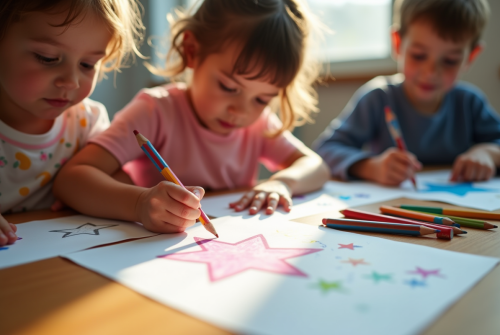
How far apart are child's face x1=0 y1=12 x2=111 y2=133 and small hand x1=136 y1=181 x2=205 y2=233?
25cm

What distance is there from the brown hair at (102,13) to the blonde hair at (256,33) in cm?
13

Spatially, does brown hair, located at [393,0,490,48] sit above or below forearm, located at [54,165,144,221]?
above

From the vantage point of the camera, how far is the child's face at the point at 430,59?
113cm

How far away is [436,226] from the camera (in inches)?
19.9

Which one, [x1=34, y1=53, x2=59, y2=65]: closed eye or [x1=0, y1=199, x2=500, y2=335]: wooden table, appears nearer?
[x1=0, y1=199, x2=500, y2=335]: wooden table

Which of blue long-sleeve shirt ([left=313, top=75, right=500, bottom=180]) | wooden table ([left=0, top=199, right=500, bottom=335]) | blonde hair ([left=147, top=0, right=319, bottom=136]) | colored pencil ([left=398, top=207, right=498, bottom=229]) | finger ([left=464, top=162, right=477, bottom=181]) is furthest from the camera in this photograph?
blue long-sleeve shirt ([left=313, top=75, right=500, bottom=180])

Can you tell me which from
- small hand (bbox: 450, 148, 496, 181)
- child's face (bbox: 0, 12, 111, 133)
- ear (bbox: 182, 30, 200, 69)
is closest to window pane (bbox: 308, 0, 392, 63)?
small hand (bbox: 450, 148, 496, 181)

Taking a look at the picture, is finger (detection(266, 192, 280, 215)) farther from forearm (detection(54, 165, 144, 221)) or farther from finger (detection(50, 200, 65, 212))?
finger (detection(50, 200, 65, 212))

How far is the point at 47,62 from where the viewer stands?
599 mm

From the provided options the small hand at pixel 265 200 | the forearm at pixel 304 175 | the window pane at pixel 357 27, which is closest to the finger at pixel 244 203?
the small hand at pixel 265 200

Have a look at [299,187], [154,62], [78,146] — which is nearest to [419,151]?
[299,187]

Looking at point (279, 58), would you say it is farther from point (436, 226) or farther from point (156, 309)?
point (156, 309)

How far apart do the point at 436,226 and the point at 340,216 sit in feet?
0.45

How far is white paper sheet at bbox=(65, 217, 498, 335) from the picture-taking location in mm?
283
